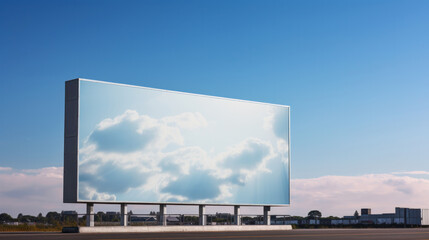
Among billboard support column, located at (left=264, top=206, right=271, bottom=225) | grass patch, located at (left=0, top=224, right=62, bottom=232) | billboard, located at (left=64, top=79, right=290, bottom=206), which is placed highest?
billboard, located at (left=64, top=79, right=290, bottom=206)

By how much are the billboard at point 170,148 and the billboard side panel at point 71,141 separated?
0.05 metres

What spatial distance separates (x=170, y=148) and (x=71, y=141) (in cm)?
592

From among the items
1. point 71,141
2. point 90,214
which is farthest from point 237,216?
point 71,141

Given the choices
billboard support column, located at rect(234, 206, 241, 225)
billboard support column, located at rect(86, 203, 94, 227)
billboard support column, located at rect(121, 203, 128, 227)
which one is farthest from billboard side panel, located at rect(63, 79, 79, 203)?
billboard support column, located at rect(234, 206, 241, 225)

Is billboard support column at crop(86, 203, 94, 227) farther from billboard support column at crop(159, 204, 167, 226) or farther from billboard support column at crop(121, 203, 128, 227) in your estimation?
billboard support column at crop(159, 204, 167, 226)

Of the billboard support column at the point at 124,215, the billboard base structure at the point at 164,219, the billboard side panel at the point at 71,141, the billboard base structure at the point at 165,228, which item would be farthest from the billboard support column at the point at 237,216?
the billboard side panel at the point at 71,141

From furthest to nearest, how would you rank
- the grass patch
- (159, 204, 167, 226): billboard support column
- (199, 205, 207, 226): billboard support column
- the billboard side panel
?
(199, 205, 207, 226): billboard support column
(159, 204, 167, 226): billboard support column
the grass patch
the billboard side panel

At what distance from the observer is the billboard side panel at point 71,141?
1224 inches

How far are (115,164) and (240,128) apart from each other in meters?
9.28

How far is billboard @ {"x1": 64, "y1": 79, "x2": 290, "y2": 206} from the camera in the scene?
31484mm

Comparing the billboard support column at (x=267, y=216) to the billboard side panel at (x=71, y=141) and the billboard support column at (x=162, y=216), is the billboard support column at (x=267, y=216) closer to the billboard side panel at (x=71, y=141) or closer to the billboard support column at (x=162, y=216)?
the billboard support column at (x=162, y=216)

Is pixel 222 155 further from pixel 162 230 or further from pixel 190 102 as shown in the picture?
pixel 162 230

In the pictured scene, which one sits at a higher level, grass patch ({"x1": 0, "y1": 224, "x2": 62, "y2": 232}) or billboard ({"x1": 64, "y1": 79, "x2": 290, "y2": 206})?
billboard ({"x1": 64, "y1": 79, "x2": 290, "y2": 206})

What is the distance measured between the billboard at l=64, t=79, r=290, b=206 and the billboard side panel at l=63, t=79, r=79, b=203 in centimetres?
5
